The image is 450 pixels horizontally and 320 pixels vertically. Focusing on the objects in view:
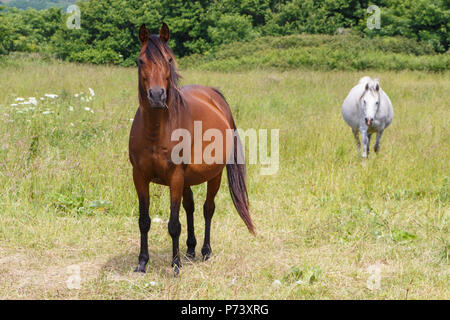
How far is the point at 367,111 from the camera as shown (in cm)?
694

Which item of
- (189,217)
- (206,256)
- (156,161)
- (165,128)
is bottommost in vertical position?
(206,256)

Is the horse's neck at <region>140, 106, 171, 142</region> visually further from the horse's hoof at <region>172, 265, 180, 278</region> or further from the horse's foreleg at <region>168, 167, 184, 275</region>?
the horse's hoof at <region>172, 265, 180, 278</region>

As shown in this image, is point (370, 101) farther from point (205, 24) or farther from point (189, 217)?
point (205, 24)

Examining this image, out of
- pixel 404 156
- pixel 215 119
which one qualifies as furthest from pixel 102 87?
pixel 215 119

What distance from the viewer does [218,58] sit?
80.7 feet

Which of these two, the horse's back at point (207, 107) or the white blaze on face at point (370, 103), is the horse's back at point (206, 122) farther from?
the white blaze on face at point (370, 103)

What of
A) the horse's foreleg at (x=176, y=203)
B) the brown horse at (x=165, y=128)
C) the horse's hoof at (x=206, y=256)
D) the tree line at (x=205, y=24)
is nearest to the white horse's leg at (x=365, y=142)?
the brown horse at (x=165, y=128)

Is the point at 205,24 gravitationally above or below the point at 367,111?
above

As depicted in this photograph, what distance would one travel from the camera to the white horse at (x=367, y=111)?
22.9 ft

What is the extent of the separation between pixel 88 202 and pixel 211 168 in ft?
6.76

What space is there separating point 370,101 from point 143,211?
463 centimetres

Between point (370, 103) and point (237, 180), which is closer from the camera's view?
point (237, 180)

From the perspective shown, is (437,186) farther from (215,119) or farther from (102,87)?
(102,87)

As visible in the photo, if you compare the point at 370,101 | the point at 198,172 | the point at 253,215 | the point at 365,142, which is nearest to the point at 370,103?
the point at 370,101
